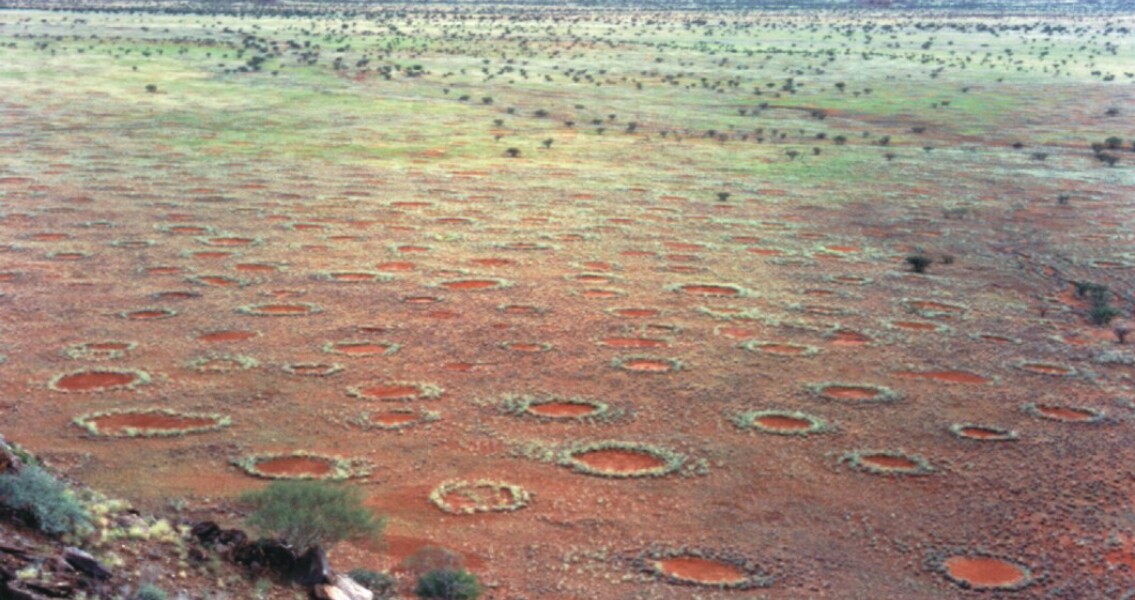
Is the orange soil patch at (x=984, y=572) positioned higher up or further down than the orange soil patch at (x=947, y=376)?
further down

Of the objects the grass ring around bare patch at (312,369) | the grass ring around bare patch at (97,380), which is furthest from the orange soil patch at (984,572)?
the grass ring around bare patch at (97,380)

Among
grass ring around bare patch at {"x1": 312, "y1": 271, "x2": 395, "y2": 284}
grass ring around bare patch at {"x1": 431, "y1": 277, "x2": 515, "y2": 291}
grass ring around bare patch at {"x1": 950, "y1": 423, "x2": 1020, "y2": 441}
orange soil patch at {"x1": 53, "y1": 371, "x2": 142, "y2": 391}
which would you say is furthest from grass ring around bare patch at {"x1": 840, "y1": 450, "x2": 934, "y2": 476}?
grass ring around bare patch at {"x1": 312, "y1": 271, "x2": 395, "y2": 284}

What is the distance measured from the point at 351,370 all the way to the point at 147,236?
10630mm

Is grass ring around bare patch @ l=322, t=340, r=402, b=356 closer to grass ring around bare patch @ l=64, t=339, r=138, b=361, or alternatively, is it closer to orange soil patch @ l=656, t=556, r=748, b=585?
grass ring around bare patch @ l=64, t=339, r=138, b=361

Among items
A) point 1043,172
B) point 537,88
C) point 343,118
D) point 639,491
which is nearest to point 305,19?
point 537,88

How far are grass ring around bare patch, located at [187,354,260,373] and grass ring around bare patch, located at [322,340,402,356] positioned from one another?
122 centimetres

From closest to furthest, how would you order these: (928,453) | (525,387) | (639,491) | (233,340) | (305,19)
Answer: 1. (639,491)
2. (928,453)
3. (525,387)
4. (233,340)
5. (305,19)

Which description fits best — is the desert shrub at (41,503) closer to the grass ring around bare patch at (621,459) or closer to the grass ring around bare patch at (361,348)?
the grass ring around bare patch at (621,459)

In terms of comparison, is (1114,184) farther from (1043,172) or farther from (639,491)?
(639,491)

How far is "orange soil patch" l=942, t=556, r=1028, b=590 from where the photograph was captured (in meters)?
11.0

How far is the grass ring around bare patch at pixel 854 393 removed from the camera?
16125 mm

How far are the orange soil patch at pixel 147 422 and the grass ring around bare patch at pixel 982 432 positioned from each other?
9408mm

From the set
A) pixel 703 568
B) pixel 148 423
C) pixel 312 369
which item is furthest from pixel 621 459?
pixel 148 423

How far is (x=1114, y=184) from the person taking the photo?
34812 millimetres
